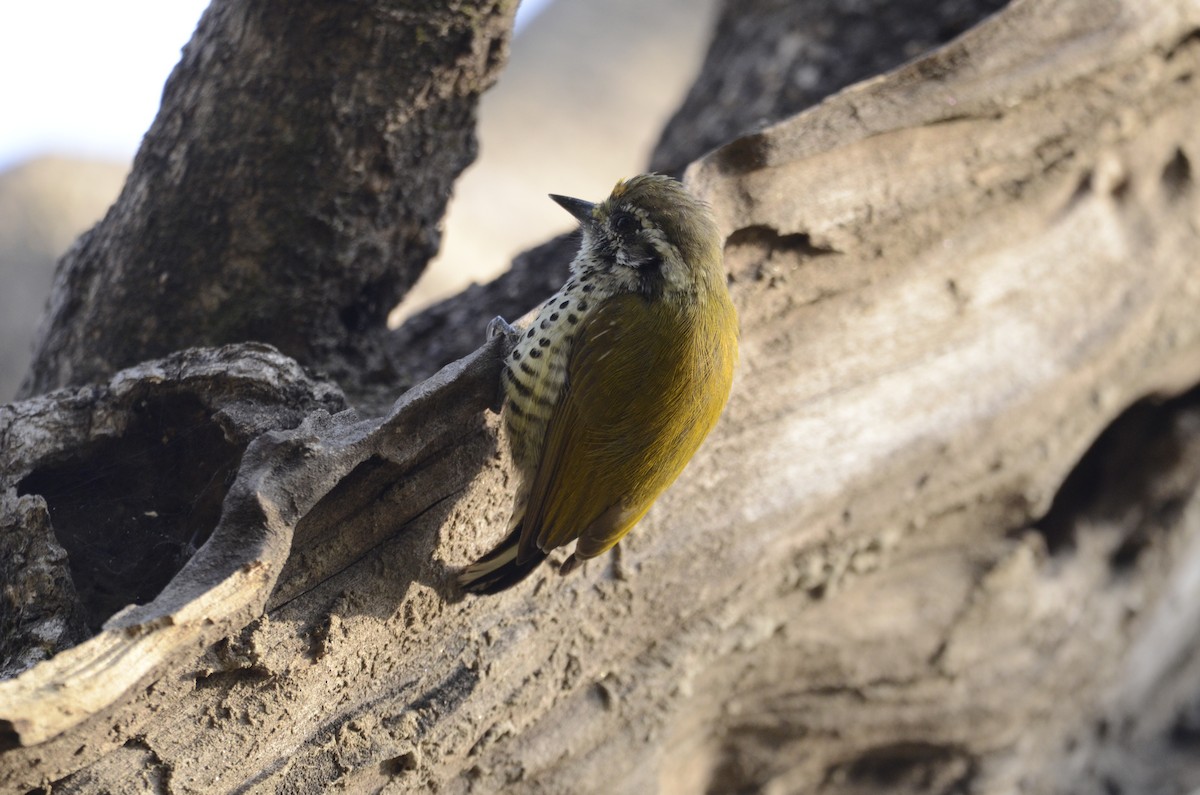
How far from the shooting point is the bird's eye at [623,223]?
293 cm

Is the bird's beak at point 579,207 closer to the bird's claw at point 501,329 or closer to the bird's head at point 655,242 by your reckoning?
the bird's head at point 655,242

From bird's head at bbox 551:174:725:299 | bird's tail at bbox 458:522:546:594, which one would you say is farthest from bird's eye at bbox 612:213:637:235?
bird's tail at bbox 458:522:546:594

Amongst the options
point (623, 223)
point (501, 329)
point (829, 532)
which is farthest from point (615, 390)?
point (829, 532)

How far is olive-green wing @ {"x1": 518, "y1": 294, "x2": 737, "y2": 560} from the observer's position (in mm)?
2539

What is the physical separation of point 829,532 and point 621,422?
1.14m

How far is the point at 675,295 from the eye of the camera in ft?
8.82

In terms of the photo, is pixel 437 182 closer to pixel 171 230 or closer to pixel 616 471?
pixel 171 230

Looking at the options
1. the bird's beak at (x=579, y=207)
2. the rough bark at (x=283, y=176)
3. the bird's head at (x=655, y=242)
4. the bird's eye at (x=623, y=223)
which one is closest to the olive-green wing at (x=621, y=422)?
the bird's head at (x=655, y=242)

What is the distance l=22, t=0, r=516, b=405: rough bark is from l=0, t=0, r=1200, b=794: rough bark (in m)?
0.65

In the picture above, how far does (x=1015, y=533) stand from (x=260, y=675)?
2.92 meters

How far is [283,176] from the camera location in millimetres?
2975

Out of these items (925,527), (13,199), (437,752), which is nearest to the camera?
(437,752)

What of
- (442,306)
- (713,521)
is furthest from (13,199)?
(713,521)

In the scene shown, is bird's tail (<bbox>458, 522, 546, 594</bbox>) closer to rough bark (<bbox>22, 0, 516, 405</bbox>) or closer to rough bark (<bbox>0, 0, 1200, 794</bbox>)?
rough bark (<bbox>0, 0, 1200, 794</bbox>)
